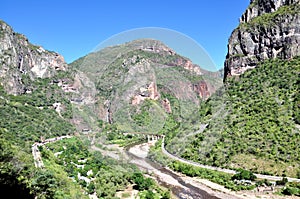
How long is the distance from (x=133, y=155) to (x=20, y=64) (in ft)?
181

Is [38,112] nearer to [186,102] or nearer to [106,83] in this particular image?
[106,83]

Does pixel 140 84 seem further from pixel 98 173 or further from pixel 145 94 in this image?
pixel 98 173

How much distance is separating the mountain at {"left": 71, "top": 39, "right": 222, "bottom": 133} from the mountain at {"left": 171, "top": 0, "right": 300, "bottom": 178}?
5226 centimetres

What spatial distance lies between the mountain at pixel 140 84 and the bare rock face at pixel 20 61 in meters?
25.1

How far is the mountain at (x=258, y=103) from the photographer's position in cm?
5200

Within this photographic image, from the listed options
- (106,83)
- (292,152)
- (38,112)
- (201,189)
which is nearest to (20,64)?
(38,112)

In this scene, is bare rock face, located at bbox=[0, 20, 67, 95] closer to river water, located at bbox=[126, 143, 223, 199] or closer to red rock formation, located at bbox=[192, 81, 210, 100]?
river water, located at bbox=[126, 143, 223, 199]

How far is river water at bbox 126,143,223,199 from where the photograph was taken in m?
45.6

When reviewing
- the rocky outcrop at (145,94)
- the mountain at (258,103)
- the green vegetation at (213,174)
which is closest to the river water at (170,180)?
the green vegetation at (213,174)

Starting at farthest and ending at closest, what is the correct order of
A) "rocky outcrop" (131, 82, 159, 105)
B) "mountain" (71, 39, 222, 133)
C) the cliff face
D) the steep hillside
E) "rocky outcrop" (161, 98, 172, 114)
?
"rocky outcrop" (161, 98, 172, 114), "rocky outcrop" (131, 82, 159, 105), "mountain" (71, 39, 222, 133), the cliff face, the steep hillside

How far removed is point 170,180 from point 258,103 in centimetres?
2488

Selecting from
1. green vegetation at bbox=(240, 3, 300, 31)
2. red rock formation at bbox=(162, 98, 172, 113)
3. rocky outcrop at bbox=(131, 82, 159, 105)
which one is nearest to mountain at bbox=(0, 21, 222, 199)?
red rock formation at bbox=(162, 98, 172, 113)

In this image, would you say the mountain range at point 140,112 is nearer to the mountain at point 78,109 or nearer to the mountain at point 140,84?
the mountain at point 78,109

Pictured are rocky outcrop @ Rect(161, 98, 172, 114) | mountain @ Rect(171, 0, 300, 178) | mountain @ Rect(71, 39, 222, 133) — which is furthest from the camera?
rocky outcrop @ Rect(161, 98, 172, 114)
